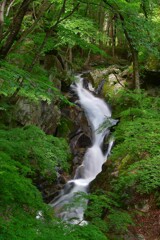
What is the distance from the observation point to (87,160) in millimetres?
13758

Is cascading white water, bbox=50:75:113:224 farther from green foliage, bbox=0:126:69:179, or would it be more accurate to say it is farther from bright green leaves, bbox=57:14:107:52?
bright green leaves, bbox=57:14:107:52

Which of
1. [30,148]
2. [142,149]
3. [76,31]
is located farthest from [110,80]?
[30,148]

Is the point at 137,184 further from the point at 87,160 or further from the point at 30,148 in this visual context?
the point at 87,160

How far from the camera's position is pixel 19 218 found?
10.2 feet

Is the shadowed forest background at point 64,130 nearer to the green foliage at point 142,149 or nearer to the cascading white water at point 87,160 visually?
the green foliage at point 142,149

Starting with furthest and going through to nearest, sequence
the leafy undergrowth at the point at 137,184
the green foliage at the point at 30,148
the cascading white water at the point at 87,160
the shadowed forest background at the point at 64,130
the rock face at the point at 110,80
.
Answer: the rock face at the point at 110,80 → the cascading white water at the point at 87,160 → the leafy undergrowth at the point at 137,184 → the green foliage at the point at 30,148 → the shadowed forest background at the point at 64,130

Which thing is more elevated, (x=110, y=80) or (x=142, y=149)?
(x=110, y=80)

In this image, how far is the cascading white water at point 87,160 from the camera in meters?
9.96

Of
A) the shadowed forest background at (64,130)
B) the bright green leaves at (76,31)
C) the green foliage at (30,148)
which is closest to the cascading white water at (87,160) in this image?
the shadowed forest background at (64,130)

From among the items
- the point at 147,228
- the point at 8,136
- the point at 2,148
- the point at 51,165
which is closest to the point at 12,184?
the point at 2,148

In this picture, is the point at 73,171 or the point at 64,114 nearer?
the point at 73,171

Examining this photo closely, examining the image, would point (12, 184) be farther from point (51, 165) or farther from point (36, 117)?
point (36, 117)

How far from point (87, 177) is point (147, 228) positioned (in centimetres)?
535

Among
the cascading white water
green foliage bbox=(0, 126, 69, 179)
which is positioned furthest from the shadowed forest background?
the cascading white water
